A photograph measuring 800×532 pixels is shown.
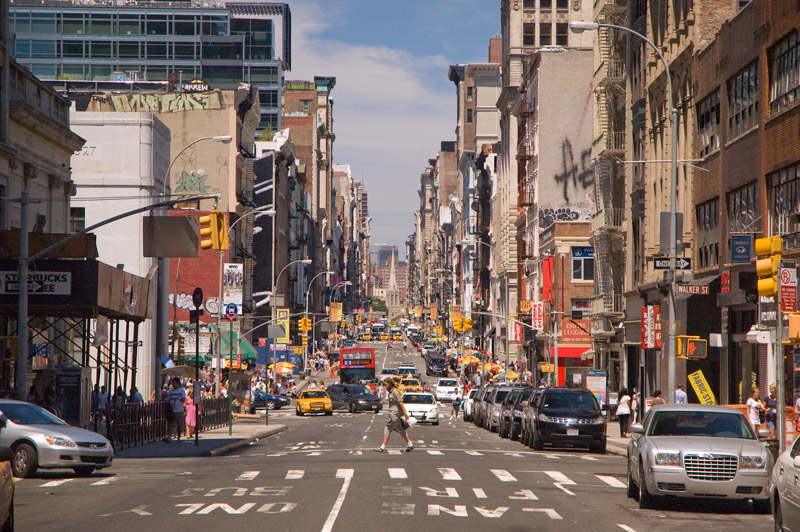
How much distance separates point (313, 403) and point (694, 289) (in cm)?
2882

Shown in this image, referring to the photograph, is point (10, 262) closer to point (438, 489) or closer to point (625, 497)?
point (438, 489)

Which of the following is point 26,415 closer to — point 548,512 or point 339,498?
point 339,498

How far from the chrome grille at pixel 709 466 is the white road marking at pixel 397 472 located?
6569 mm

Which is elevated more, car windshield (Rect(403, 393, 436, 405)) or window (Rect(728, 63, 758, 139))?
window (Rect(728, 63, 758, 139))

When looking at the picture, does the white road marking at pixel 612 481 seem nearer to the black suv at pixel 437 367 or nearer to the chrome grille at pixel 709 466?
the chrome grille at pixel 709 466

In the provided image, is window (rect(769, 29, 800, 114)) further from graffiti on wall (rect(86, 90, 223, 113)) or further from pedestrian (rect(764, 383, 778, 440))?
graffiti on wall (rect(86, 90, 223, 113))

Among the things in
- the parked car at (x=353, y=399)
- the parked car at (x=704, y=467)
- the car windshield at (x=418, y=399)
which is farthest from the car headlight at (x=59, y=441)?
the parked car at (x=353, y=399)

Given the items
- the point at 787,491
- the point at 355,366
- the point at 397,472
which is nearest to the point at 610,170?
the point at 355,366

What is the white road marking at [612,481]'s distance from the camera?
21203mm

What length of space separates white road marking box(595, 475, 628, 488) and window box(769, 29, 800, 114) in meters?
13.8

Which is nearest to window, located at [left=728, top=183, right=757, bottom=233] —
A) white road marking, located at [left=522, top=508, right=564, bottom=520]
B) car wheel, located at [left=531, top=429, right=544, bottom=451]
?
car wheel, located at [left=531, top=429, right=544, bottom=451]

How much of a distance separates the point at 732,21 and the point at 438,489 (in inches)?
944

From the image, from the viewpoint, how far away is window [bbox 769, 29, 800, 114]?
3147 centimetres

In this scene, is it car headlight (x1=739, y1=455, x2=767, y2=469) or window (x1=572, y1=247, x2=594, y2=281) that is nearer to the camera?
car headlight (x1=739, y1=455, x2=767, y2=469)
